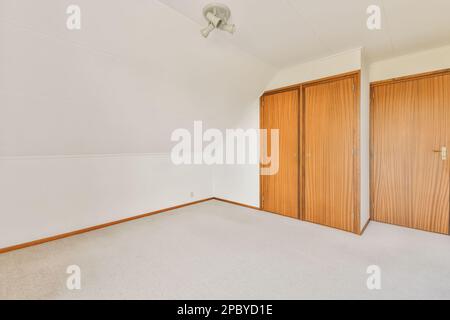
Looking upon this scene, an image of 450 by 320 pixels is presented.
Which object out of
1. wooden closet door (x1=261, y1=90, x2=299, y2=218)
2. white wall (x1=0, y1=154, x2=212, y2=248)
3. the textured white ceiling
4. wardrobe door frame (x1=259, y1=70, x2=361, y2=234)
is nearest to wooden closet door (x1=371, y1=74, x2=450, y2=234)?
the textured white ceiling

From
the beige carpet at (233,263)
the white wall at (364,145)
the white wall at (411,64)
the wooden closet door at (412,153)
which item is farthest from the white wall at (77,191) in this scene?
the white wall at (411,64)

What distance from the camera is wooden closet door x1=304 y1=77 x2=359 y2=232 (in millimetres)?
2789

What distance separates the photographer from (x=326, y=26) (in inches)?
85.4

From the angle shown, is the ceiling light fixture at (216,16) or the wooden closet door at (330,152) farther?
the wooden closet door at (330,152)

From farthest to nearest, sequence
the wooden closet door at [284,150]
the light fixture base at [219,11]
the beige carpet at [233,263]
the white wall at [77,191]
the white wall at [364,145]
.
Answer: the wooden closet door at [284,150], the white wall at [364,145], the white wall at [77,191], the light fixture base at [219,11], the beige carpet at [233,263]

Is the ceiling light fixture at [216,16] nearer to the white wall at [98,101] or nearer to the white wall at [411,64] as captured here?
the white wall at [98,101]

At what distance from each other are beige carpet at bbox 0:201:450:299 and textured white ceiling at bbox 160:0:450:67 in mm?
2322

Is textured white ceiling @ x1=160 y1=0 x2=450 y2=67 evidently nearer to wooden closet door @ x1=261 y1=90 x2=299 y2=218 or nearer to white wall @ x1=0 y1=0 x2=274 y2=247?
white wall @ x1=0 y1=0 x2=274 y2=247

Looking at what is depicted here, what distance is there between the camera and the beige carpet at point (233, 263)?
1.69m

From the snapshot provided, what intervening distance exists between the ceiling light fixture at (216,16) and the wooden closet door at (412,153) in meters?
2.54

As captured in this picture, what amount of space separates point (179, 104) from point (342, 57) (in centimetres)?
223

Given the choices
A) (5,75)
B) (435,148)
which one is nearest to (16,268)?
(5,75)

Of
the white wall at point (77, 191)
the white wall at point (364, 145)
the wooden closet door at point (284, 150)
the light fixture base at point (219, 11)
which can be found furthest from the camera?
the wooden closet door at point (284, 150)

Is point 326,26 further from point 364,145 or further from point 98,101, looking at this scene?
Result: point 98,101
